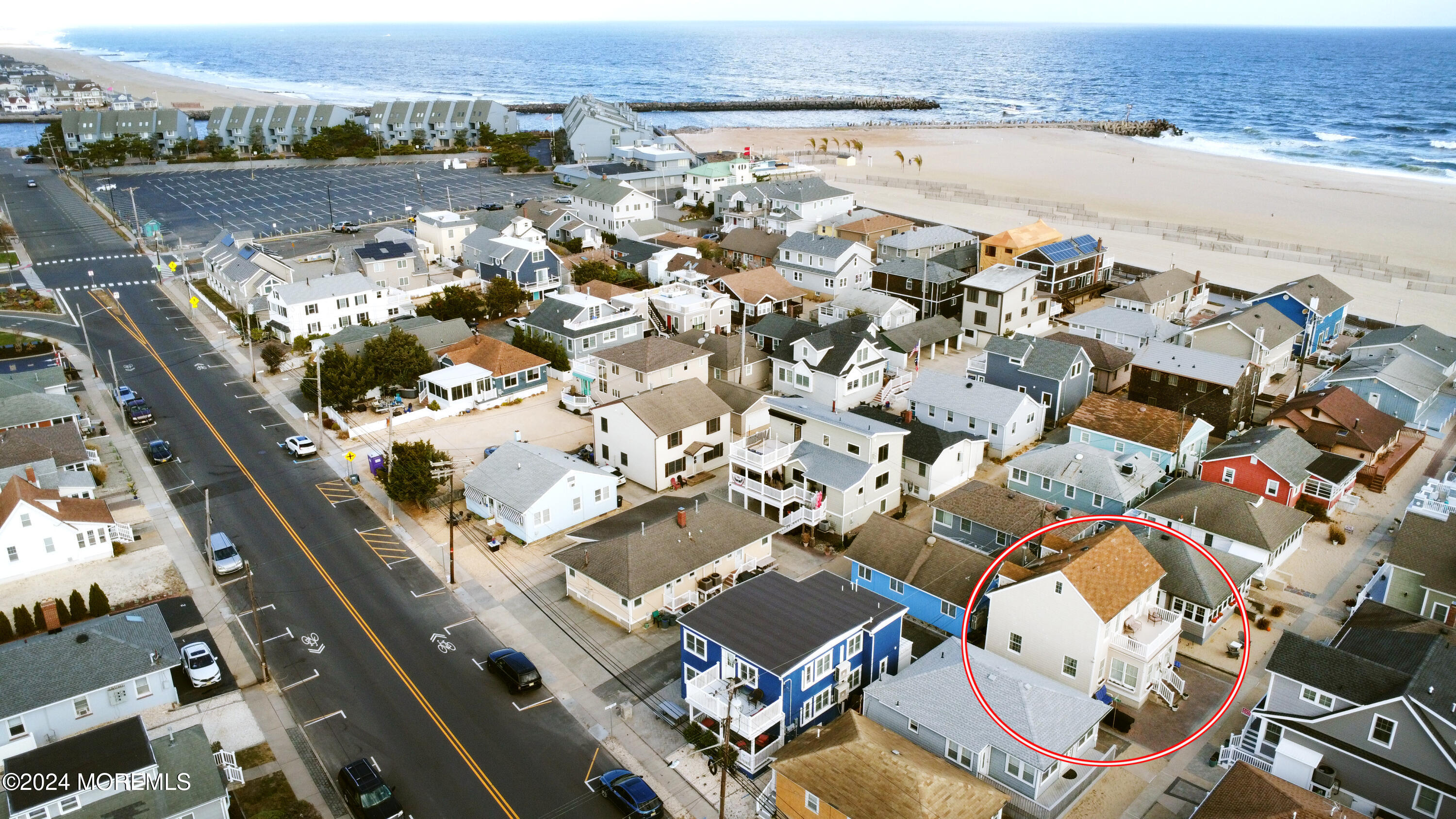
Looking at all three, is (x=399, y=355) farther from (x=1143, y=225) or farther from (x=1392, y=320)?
(x=1143, y=225)

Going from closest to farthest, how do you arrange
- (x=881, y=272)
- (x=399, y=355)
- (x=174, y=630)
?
(x=174, y=630), (x=399, y=355), (x=881, y=272)

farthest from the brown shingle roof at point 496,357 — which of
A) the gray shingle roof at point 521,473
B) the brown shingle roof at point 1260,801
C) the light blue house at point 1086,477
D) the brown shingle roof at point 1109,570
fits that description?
the brown shingle roof at point 1260,801

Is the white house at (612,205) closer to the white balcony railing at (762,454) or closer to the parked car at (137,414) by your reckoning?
the parked car at (137,414)

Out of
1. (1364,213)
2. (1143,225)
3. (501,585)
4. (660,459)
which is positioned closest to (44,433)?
(501,585)

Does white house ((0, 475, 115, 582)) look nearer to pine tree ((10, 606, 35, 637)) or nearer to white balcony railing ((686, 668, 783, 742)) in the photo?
pine tree ((10, 606, 35, 637))

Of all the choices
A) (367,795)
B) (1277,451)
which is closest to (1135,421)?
(1277,451)

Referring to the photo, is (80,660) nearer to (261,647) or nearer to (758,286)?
(261,647)
